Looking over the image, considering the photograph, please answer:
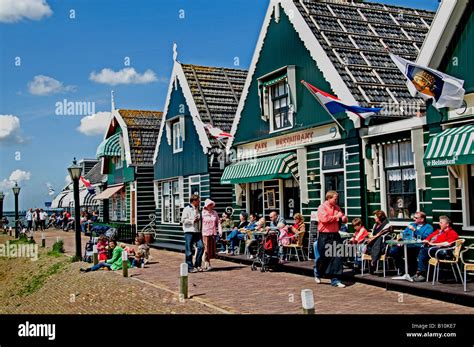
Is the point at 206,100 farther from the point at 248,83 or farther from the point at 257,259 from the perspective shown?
the point at 257,259

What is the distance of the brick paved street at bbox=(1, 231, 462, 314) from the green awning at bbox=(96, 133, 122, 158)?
14.4m

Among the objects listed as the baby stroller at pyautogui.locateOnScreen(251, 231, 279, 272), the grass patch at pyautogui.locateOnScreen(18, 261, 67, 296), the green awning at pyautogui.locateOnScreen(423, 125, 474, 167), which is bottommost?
the grass patch at pyautogui.locateOnScreen(18, 261, 67, 296)

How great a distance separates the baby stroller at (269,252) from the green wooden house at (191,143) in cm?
717

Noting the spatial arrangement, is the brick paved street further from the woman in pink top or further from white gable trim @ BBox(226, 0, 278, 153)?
white gable trim @ BBox(226, 0, 278, 153)

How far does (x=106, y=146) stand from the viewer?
3177cm

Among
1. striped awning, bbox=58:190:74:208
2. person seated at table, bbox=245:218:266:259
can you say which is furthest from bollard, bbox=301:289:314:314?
striped awning, bbox=58:190:74:208

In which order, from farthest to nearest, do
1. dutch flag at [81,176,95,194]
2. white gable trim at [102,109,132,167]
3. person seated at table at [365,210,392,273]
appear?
dutch flag at [81,176,95,194] → white gable trim at [102,109,132,167] → person seated at table at [365,210,392,273]

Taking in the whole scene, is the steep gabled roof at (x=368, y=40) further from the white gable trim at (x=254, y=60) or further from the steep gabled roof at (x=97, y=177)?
the steep gabled roof at (x=97, y=177)

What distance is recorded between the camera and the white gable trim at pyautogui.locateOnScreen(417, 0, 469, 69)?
40.1 feet

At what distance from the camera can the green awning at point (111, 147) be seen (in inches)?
1241

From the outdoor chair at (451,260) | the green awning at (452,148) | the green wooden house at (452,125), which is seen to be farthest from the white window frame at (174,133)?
the outdoor chair at (451,260)

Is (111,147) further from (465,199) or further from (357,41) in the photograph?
(465,199)
